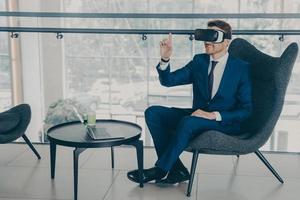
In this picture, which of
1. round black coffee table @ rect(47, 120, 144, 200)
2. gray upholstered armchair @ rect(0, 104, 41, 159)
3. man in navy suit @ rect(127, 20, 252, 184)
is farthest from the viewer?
gray upholstered armchair @ rect(0, 104, 41, 159)

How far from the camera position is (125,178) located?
2.96 m

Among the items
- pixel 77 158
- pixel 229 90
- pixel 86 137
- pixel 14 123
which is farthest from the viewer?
pixel 14 123

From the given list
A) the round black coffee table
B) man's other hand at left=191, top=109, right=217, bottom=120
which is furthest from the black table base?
man's other hand at left=191, top=109, right=217, bottom=120

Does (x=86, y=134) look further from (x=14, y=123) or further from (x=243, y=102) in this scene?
(x=243, y=102)

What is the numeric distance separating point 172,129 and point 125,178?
0.47 meters

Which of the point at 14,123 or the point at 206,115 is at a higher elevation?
the point at 206,115

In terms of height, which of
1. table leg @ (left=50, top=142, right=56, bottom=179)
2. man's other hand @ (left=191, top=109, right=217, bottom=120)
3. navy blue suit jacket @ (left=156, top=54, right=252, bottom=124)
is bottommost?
table leg @ (left=50, top=142, right=56, bottom=179)

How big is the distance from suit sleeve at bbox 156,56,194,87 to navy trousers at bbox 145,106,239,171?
0.61ft

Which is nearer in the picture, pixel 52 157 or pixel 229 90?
pixel 229 90

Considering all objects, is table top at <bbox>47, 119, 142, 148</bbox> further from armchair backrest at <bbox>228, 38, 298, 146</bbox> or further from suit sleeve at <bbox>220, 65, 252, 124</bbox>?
armchair backrest at <bbox>228, 38, 298, 146</bbox>

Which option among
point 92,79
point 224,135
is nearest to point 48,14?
point 224,135

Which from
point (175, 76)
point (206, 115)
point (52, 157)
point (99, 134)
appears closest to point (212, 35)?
point (175, 76)

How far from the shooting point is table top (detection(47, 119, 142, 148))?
2.52 meters

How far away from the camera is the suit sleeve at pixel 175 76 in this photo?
2.88m
